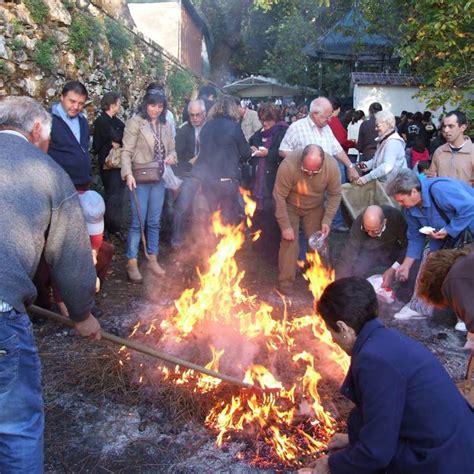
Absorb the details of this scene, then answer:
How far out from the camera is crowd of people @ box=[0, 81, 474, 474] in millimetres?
2109

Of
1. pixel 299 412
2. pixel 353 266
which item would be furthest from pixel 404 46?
pixel 299 412

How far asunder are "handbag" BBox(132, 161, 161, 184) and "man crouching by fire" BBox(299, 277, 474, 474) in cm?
405

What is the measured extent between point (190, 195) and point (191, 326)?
9.15 feet

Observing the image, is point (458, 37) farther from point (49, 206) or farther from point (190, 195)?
point (49, 206)

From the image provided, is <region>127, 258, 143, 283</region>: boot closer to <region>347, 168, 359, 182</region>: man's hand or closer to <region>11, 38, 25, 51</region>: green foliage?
<region>11, 38, 25, 51</region>: green foliage

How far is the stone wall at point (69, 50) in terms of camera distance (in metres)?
5.59

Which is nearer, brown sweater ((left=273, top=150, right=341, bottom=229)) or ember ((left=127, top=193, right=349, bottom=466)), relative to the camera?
ember ((left=127, top=193, right=349, bottom=466))

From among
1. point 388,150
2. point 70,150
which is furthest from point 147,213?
point 388,150

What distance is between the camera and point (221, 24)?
30734 mm

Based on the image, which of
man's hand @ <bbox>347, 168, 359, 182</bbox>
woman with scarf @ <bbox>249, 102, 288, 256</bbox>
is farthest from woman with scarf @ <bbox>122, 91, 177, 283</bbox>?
man's hand @ <bbox>347, 168, 359, 182</bbox>

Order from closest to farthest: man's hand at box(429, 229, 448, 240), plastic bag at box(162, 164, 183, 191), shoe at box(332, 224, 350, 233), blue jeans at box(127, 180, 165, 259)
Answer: man's hand at box(429, 229, 448, 240)
blue jeans at box(127, 180, 165, 259)
plastic bag at box(162, 164, 183, 191)
shoe at box(332, 224, 350, 233)

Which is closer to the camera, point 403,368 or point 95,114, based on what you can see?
point 403,368

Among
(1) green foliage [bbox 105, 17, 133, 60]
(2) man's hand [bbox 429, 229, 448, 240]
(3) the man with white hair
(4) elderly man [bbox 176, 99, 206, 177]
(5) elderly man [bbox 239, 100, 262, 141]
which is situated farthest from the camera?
(5) elderly man [bbox 239, 100, 262, 141]

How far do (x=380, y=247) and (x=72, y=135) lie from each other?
3714 millimetres
